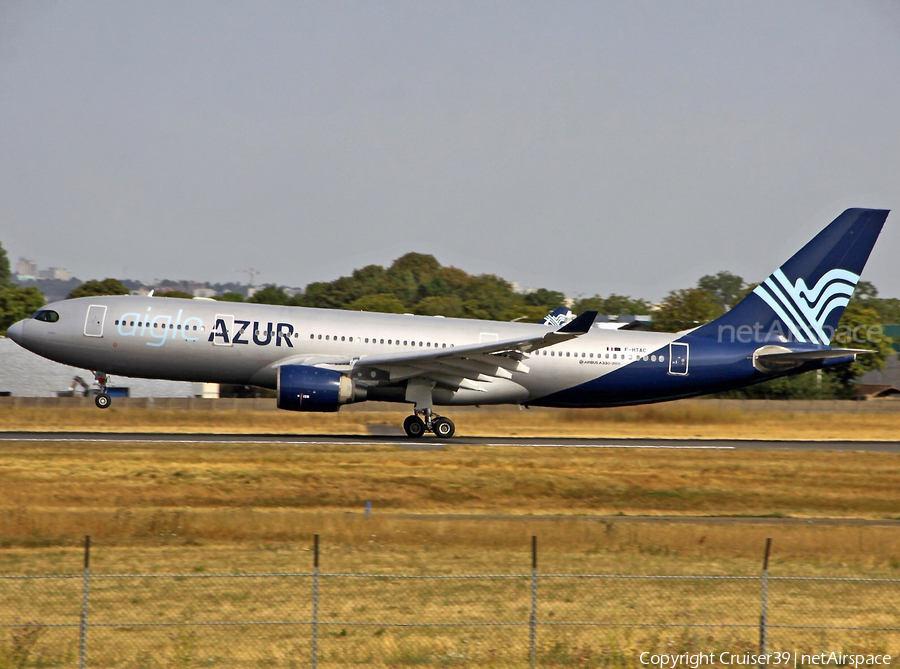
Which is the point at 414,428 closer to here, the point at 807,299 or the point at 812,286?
the point at 807,299

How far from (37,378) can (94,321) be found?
25.7m

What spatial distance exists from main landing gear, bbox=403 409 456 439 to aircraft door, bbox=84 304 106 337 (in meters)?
9.64

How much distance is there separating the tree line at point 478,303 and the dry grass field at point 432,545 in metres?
20.0

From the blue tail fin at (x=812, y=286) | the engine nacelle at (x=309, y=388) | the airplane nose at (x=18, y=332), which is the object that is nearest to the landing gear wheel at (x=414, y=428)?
the engine nacelle at (x=309, y=388)

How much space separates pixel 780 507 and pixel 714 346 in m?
10.9

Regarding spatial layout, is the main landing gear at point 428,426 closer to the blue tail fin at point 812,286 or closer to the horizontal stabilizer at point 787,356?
the blue tail fin at point 812,286

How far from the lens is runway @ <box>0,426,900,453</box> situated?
27.5m

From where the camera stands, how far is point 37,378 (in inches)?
2046

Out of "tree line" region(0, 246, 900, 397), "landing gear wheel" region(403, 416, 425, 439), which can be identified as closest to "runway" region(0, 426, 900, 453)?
"landing gear wheel" region(403, 416, 425, 439)

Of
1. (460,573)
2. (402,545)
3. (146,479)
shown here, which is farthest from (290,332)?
(460,573)

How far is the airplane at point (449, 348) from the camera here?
2870 cm

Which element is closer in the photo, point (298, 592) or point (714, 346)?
point (298, 592)

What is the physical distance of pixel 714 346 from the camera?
3175 centimetres

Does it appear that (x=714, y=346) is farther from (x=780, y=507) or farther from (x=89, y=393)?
(x=89, y=393)
